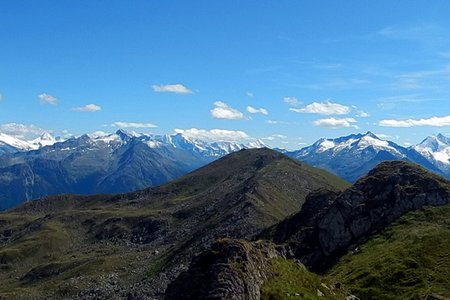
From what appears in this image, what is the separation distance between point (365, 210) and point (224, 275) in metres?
81.3

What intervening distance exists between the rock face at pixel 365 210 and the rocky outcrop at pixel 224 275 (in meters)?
62.4

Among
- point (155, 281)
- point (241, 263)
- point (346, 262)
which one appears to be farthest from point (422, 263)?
point (155, 281)

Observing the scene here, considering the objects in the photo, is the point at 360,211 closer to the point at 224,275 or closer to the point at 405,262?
the point at 405,262

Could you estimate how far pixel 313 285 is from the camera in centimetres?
5697

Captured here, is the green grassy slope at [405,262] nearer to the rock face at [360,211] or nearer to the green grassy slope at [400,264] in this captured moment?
the green grassy slope at [400,264]

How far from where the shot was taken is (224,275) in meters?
46.5

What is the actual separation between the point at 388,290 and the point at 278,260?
33.8 metres

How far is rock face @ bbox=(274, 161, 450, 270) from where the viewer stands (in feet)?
384

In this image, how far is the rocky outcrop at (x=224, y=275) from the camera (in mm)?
45531

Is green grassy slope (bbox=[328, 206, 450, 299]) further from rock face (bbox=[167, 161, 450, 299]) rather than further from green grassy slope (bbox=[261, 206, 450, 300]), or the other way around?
rock face (bbox=[167, 161, 450, 299])

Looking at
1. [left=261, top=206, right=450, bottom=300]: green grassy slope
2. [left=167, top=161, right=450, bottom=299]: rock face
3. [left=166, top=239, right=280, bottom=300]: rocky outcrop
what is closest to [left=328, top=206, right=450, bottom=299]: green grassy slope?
[left=261, top=206, right=450, bottom=300]: green grassy slope

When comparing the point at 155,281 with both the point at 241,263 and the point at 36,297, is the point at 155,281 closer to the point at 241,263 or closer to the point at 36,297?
the point at 36,297

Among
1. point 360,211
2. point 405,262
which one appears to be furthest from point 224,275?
point 360,211

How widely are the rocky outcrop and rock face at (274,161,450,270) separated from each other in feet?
205
